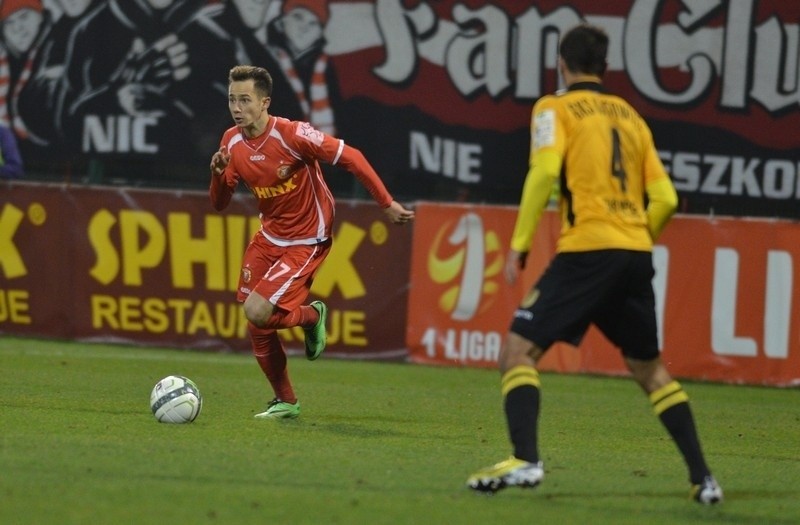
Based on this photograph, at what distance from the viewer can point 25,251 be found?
49.8 ft

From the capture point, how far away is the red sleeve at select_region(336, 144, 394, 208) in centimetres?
917

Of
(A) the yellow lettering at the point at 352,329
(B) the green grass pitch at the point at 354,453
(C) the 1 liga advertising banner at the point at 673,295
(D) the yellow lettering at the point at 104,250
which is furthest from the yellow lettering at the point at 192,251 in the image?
(C) the 1 liga advertising banner at the point at 673,295

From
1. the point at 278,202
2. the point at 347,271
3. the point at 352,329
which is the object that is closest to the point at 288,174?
the point at 278,202

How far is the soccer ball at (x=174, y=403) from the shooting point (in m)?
8.71

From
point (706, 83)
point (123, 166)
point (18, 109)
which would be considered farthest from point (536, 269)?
point (18, 109)

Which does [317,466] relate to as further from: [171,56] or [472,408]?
[171,56]

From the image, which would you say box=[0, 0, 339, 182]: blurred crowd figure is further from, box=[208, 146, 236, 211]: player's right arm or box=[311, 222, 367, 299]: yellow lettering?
box=[208, 146, 236, 211]: player's right arm

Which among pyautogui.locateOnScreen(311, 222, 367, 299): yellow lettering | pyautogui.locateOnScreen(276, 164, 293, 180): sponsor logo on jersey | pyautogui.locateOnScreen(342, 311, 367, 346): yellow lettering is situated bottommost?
pyautogui.locateOnScreen(342, 311, 367, 346): yellow lettering

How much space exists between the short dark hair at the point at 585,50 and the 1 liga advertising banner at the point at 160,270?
317 inches

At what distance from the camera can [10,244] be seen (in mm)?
15195

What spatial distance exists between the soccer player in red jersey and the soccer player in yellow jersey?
2.66 meters

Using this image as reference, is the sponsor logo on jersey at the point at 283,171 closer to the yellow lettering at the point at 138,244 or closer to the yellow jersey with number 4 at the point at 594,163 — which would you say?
the yellow jersey with number 4 at the point at 594,163

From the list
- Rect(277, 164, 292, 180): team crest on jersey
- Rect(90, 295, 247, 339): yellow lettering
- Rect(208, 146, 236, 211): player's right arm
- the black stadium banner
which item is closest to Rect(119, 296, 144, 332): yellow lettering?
Rect(90, 295, 247, 339): yellow lettering

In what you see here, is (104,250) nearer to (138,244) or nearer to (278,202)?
(138,244)
